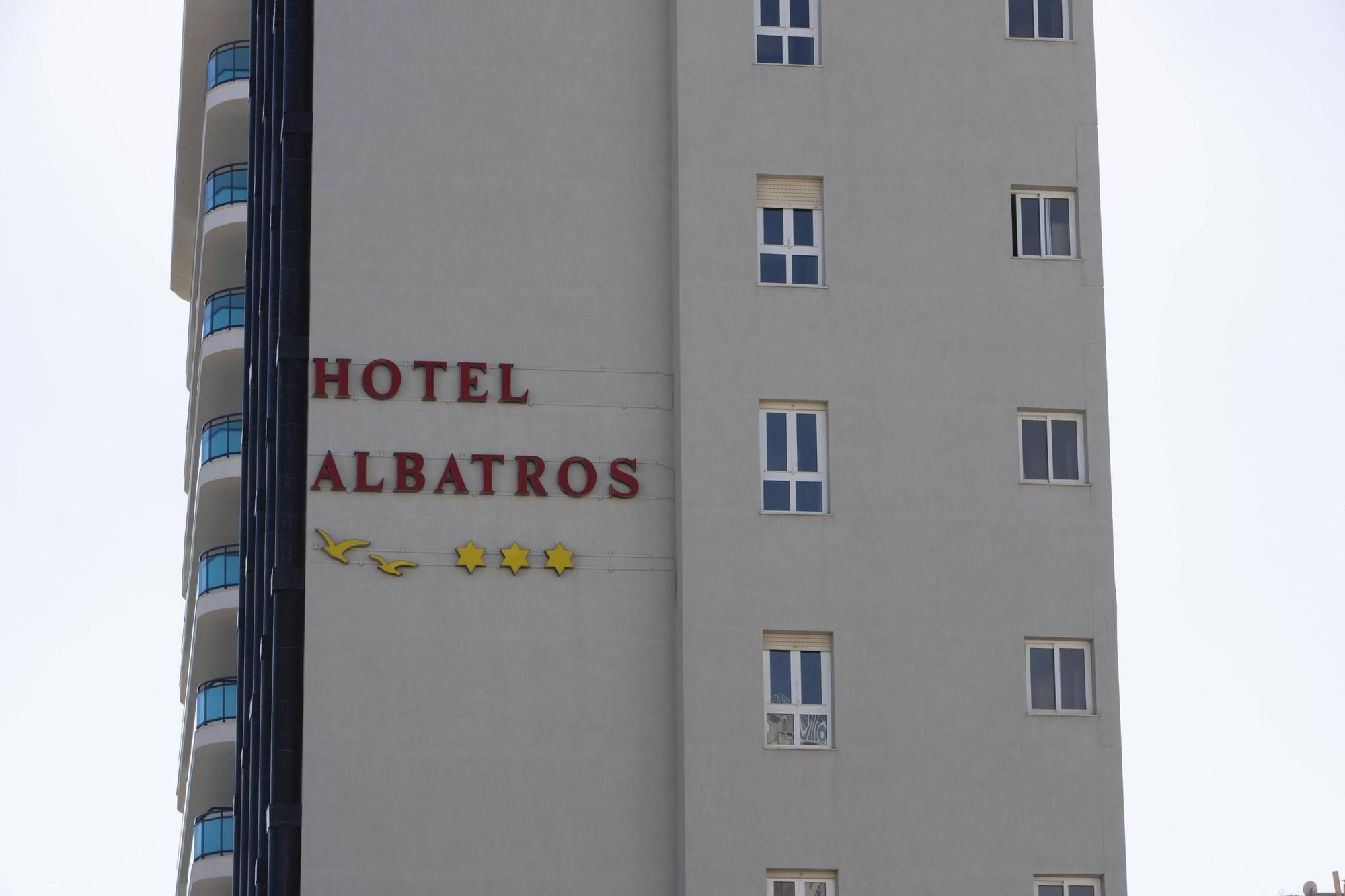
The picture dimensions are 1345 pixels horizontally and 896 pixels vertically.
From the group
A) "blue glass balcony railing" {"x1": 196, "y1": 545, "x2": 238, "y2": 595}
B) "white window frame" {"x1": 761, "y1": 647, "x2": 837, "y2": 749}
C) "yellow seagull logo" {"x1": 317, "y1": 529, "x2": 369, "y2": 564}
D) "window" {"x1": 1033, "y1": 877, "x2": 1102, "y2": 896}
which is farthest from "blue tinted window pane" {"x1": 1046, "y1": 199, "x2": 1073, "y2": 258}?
"blue glass balcony railing" {"x1": 196, "y1": 545, "x2": 238, "y2": 595}

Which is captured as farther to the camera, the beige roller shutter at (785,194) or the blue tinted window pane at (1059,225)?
the blue tinted window pane at (1059,225)

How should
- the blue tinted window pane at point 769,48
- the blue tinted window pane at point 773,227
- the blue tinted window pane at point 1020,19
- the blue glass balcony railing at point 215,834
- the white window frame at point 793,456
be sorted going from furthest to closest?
the blue glass balcony railing at point 215,834 < the blue tinted window pane at point 1020,19 < the blue tinted window pane at point 769,48 < the blue tinted window pane at point 773,227 < the white window frame at point 793,456

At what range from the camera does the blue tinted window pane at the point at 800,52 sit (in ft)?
132

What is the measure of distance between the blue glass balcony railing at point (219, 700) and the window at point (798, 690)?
17.3m

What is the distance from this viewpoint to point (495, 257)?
39.3 meters

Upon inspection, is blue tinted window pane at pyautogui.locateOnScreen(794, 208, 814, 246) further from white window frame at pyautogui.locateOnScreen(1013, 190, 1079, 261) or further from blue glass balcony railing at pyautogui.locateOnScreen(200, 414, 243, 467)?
blue glass balcony railing at pyautogui.locateOnScreen(200, 414, 243, 467)

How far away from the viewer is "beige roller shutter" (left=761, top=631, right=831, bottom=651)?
124 feet

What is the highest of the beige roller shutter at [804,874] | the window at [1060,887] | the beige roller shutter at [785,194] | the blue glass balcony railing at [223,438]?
the beige roller shutter at [785,194]

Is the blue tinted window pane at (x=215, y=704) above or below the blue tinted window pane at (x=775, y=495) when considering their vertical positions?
below

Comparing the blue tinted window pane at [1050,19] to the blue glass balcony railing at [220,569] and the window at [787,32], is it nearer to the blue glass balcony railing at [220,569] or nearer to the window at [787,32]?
the window at [787,32]

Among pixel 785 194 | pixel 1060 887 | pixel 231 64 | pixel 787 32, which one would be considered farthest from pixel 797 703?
pixel 231 64

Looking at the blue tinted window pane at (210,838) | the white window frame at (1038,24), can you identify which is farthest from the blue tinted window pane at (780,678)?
the blue tinted window pane at (210,838)

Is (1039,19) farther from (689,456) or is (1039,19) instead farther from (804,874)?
(804,874)

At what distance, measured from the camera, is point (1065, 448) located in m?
39.2
